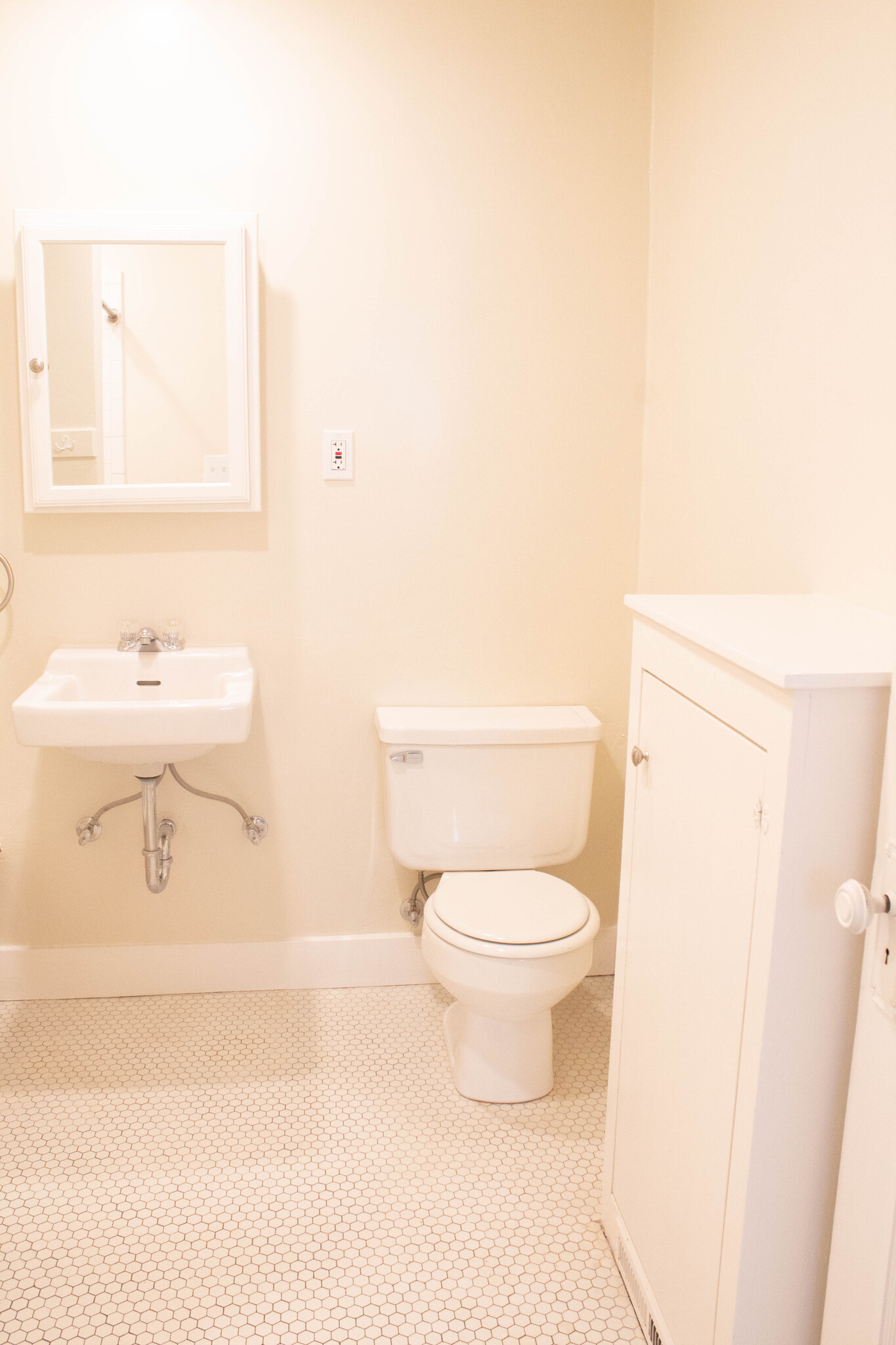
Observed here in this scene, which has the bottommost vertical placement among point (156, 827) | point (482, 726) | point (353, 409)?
point (156, 827)

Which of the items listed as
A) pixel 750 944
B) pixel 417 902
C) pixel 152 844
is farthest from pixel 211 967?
pixel 750 944

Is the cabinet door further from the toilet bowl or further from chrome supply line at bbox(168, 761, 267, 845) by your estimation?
chrome supply line at bbox(168, 761, 267, 845)

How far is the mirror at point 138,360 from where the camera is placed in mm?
2148

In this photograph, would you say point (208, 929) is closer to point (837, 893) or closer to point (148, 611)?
point (148, 611)

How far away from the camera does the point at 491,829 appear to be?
7.63 ft

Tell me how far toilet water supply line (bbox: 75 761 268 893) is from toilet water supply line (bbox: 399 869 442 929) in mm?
393

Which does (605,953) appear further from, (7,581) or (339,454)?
(7,581)

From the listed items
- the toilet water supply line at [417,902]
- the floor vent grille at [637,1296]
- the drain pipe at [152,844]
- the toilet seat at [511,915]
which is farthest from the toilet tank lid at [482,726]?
the floor vent grille at [637,1296]

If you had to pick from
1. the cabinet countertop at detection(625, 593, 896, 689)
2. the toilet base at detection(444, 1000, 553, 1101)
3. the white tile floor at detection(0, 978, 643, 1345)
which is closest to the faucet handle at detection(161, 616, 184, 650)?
the white tile floor at detection(0, 978, 643, 1345)

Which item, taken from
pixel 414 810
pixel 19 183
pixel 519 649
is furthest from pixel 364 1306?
pixel 19 183

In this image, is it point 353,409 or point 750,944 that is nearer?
point 750,944

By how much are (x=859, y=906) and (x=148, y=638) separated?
5.72 feet

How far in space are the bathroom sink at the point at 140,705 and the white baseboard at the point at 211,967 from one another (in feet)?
1.78

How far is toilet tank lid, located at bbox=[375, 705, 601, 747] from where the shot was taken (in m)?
2.29
